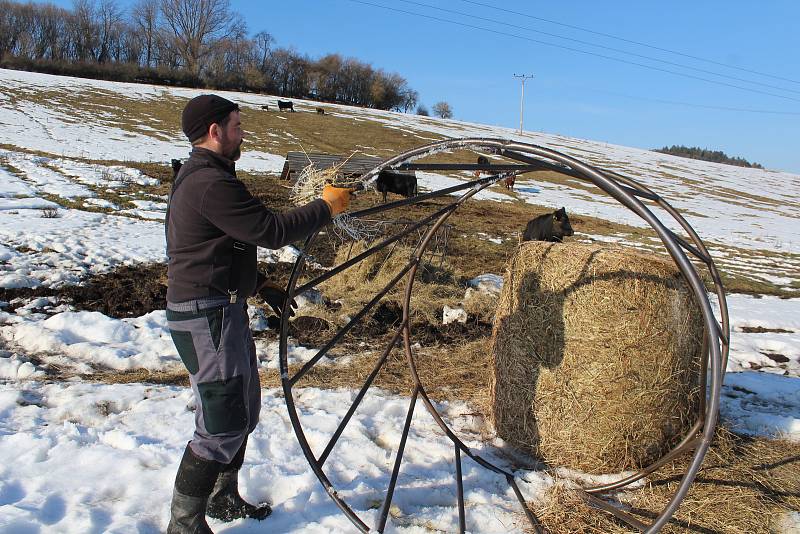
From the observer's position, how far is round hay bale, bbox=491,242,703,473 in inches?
136

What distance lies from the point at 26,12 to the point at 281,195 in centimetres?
7817

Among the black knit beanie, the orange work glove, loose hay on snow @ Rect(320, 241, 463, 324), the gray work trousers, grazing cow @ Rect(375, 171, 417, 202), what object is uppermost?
the black knit beanie

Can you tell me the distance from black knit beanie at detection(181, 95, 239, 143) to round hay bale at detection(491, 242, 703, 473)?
2174mm

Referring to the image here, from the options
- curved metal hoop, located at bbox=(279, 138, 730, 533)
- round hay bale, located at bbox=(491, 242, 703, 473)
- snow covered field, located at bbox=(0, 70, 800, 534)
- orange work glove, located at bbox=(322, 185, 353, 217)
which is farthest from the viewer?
round hay bale, located at bbox=(491, 242, 703, 473)

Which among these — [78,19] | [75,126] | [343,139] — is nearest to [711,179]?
[343,139]

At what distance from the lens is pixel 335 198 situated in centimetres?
272

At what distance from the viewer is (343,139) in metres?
31.7

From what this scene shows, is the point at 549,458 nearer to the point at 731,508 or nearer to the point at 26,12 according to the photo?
the point at 731,508

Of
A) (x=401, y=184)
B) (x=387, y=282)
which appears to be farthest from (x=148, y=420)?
(x=401, y=184)

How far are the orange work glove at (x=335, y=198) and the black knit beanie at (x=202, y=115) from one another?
1.90ft

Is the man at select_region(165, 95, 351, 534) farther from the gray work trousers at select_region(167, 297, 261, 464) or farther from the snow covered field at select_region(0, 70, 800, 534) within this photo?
the snow covered field at select_region(0, 70, 800, 534)

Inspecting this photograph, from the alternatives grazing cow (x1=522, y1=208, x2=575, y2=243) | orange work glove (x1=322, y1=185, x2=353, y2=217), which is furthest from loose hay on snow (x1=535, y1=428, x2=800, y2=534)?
orange work glove (x1=322, y1=185, x2=353, y2=217)

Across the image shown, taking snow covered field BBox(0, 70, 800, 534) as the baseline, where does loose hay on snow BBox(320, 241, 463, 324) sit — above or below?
above

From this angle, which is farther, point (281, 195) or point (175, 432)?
point (281, 195)
